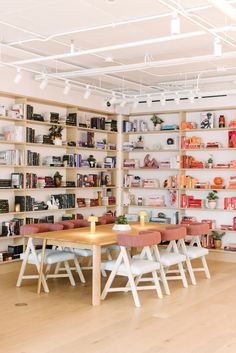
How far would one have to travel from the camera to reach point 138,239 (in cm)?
602

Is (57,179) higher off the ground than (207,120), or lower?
lower

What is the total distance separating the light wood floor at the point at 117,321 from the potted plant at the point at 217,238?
223cm

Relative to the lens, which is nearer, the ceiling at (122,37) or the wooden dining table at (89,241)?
the ceiling at (122,37)

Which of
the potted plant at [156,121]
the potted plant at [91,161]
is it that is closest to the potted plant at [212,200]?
the potted plant at [156,121]

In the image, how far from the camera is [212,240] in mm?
9359

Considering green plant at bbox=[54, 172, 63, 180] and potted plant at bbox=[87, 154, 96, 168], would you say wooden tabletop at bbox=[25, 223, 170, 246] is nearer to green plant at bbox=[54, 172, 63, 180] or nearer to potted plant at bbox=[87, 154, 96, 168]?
green plant at bbox=[54, 172, 63, 180]

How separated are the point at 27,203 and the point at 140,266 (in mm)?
2914

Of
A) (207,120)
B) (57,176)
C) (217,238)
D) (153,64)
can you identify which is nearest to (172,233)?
(153,64)

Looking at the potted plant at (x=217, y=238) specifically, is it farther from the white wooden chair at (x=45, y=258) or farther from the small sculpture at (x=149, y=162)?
the white wooden chair at (x=45, y=258)

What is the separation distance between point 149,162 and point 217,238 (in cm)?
207

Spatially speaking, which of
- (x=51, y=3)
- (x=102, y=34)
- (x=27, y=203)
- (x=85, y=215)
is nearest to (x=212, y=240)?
(x=85, y=215)

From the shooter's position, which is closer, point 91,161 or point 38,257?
point 38,257

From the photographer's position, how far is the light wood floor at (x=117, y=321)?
4.55 meters

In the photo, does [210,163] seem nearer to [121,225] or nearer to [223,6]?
[121,225]
